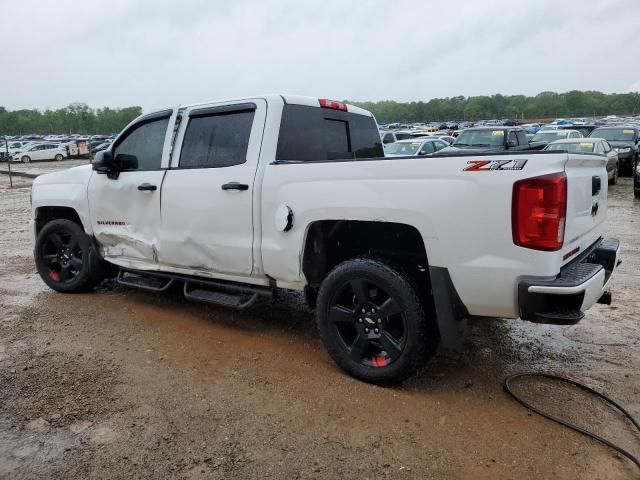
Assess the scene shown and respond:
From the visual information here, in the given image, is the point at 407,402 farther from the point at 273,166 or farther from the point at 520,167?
the point at 273,166

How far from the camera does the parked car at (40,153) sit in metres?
38.2

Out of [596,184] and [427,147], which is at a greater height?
[596,184]

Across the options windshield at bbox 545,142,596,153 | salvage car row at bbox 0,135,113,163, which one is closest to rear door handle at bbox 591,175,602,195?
windshield at bbox 545,142,596,153

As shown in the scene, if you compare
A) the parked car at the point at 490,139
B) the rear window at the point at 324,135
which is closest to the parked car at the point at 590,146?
the parked car at the point at 490,139

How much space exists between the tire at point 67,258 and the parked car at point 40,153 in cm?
3695

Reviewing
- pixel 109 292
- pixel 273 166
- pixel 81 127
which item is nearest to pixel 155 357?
pixel 273 166

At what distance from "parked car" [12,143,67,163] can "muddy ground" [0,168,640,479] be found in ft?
124

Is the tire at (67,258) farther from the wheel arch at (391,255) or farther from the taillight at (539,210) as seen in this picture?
the taillight at (539,210)

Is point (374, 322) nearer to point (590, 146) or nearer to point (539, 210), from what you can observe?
point (539, 210)

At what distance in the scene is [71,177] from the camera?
5695mm

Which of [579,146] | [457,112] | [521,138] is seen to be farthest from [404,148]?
[457,112]

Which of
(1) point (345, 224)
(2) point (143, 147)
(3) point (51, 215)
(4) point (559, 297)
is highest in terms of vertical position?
(2) point (143, 147)

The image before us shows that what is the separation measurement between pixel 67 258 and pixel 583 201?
5.08m

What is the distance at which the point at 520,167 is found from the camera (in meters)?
2.96
